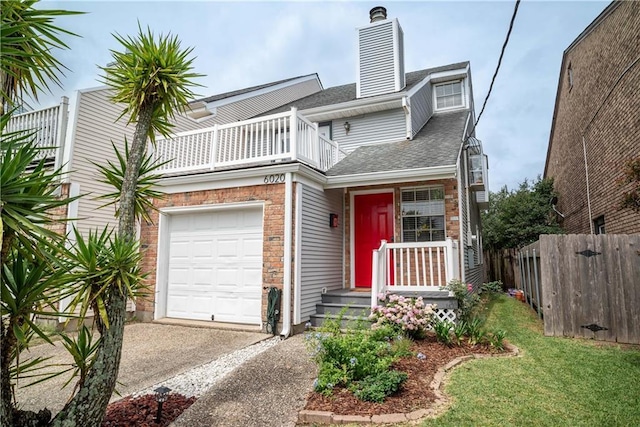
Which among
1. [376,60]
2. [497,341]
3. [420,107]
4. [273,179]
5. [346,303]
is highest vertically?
[376,60]

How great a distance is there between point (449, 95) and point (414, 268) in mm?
7060

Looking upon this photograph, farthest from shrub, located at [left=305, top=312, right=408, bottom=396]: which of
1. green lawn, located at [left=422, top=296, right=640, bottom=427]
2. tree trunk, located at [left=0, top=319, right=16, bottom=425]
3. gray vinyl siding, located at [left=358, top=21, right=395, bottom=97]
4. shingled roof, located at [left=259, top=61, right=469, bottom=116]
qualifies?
gray vinyl siding, located at [left=358, top=21, right=395, bottom=97]

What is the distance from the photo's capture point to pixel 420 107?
1098 centimetres

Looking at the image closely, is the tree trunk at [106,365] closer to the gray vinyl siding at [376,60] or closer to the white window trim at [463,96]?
the gray vinyl siding at [376,60]

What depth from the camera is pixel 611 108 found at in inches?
361

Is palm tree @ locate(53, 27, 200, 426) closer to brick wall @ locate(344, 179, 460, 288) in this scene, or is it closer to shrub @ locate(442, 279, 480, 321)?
shrub @ locate(442, 279, 480, 321)

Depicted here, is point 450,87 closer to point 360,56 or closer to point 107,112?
point 360,56

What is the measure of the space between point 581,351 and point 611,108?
→ 7010 millimetres

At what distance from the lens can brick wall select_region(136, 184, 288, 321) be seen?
7.06 m

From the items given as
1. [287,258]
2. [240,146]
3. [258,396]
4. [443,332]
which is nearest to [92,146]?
[240,146]

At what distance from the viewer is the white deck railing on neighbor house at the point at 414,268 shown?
683 cm

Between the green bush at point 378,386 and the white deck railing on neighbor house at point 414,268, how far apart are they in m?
2.75

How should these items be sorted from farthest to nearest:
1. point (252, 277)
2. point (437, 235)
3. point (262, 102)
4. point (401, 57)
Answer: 1. point (262, 102)
2. point (401, 57)
3. point (437, 235)
4. point (252, 277)

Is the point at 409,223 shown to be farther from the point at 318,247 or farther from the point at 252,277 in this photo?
the point at 252,277
